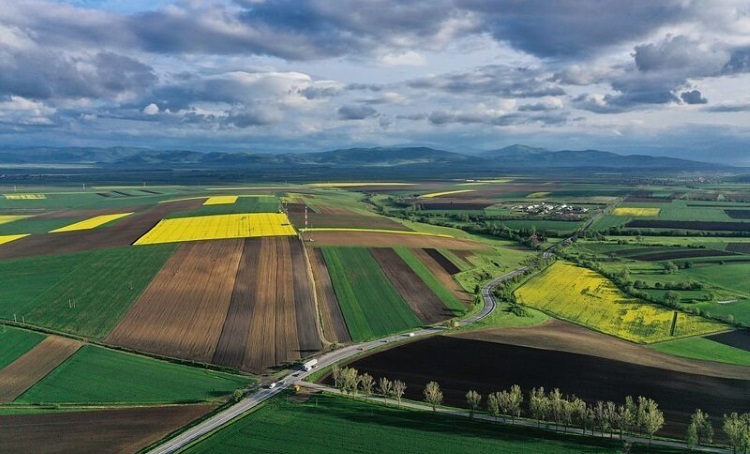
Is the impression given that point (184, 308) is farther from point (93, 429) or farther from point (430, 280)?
point (430, 280)

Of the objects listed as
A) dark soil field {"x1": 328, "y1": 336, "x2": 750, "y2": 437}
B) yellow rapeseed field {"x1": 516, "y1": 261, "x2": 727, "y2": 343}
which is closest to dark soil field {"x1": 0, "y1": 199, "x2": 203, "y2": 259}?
dark soil field {"x1": 328, "y1": 336, "x2": 750, "y2": 437}

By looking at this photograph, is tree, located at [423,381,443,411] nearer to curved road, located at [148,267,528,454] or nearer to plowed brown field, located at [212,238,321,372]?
curved road, located at [148,267,528,454]

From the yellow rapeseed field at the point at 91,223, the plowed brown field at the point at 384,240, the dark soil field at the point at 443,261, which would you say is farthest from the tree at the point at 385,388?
the yellow rapeseed field at the point at 91,223

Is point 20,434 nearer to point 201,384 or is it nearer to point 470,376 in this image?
point 201,384

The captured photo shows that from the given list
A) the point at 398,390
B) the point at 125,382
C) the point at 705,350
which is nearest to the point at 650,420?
the point at 398,390

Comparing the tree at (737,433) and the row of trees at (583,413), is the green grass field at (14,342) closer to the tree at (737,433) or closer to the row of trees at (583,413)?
the row of trees at (583,413)

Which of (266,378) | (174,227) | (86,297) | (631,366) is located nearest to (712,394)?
(631,366)
